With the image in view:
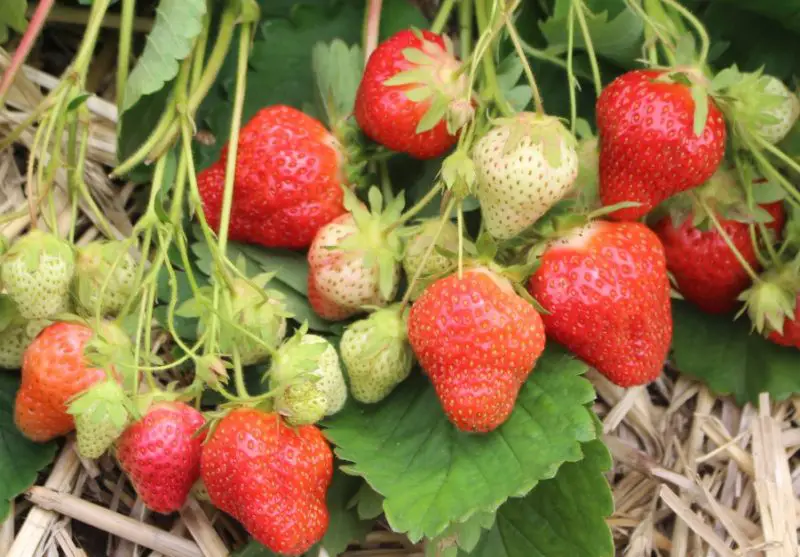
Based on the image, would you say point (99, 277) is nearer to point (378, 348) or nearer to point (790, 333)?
point (378, 348)

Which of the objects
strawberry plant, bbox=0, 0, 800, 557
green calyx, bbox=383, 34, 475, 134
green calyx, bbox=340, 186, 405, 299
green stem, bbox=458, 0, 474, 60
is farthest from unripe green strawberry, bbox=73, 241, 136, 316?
green stem, bbox=458, 0, 474, 60

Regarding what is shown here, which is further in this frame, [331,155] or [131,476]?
[331,155]

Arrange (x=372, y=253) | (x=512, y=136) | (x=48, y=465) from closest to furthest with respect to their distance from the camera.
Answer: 1. (x=512, y=136)
2. (x=372, y=253)
3. (x=48, y=465)

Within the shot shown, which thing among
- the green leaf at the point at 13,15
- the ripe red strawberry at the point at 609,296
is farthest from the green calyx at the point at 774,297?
the green leaf at the point at 13,15

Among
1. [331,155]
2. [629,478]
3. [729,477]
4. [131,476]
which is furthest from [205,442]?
[729,477]

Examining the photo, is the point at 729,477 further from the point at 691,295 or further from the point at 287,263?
the point at 287,263

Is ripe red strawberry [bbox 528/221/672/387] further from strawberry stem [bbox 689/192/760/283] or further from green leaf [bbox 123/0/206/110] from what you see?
green leaf [bbox 123/0/206/110]
